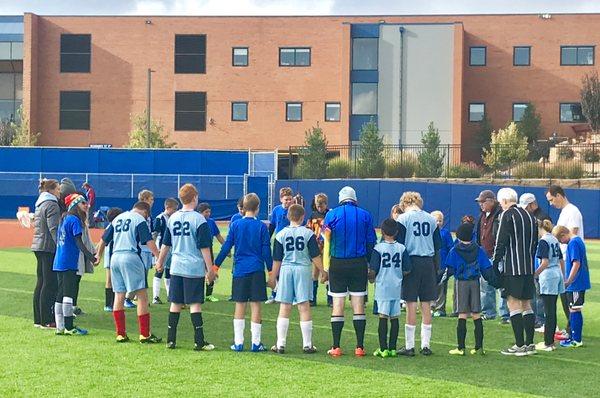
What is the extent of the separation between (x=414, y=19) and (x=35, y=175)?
81.1 feet

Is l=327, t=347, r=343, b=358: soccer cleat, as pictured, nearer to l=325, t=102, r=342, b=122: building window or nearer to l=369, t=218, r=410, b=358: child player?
l=369, t=218, r=410, b=358: child player

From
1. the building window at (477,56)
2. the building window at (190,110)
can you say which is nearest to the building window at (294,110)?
the building window at (190,110)

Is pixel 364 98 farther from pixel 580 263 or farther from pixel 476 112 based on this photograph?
pixel 580 263

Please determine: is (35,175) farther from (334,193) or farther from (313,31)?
(313,31)

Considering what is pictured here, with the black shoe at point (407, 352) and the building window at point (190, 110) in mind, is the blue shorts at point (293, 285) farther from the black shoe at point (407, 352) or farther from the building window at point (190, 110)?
the building window at point (190, 110)

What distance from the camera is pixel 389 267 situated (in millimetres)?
11836

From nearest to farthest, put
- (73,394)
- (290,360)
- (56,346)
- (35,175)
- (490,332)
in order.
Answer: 1. (73,394)
2. (290,360)
3. (56,346)
4. (490,332)
5. (35,175)

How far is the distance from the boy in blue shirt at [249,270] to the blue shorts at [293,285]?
196 mm

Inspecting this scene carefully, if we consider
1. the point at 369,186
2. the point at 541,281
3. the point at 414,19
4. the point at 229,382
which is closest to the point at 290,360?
the point at 229,382

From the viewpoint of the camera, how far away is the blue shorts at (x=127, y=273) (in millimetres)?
12438

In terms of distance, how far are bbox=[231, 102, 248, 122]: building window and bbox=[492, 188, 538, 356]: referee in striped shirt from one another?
5146 cm

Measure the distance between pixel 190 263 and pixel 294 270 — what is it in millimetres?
1226

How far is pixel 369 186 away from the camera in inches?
1799

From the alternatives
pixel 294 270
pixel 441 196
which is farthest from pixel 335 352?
pixel 441 196
